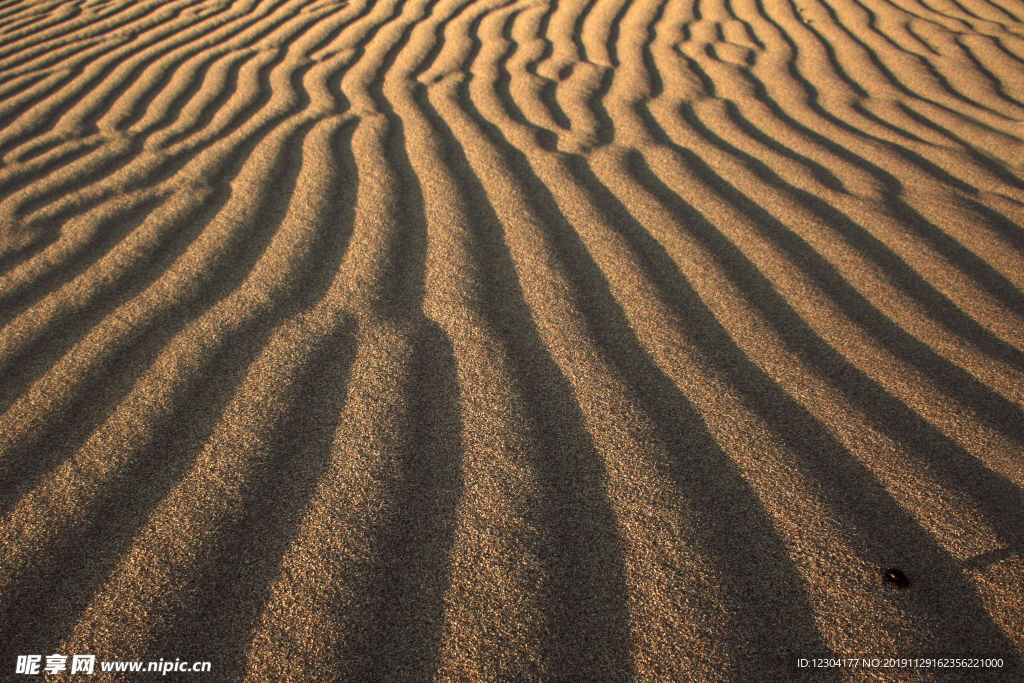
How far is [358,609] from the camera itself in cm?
91

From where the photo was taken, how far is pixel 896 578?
0.94 m

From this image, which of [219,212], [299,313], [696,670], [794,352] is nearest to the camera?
[696,670]

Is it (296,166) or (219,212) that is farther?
(296,166)

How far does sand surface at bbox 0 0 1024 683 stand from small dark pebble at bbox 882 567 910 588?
1 centimetres

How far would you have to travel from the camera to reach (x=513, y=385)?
1.31 meters

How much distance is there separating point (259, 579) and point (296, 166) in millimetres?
1673

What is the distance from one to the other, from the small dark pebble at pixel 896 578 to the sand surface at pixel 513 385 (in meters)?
0.01

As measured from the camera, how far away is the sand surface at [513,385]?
91 cm

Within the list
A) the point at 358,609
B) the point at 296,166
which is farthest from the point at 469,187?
the point at 358,609

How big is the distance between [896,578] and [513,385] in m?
0.72

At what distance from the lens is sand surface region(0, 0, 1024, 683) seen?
0.91 meters

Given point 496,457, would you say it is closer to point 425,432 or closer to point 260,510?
point 425,432

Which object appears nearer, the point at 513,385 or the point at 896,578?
the point at 896,578

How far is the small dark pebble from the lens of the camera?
942 millimetres
